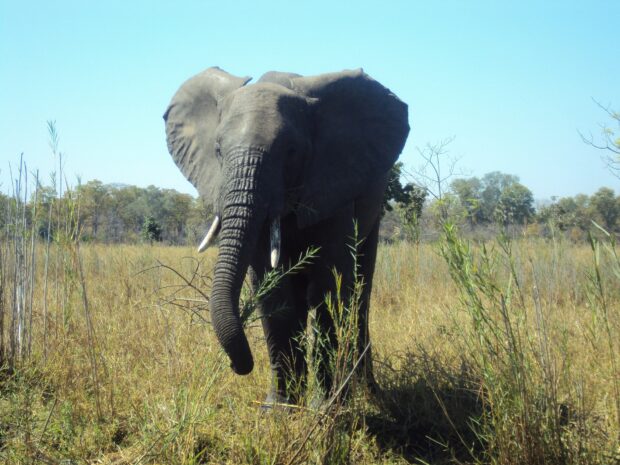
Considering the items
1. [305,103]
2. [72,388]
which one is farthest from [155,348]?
[305,103]

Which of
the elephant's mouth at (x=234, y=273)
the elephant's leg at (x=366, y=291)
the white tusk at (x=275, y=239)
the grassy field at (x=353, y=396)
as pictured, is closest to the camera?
the grassy field at (x=353, y=396)

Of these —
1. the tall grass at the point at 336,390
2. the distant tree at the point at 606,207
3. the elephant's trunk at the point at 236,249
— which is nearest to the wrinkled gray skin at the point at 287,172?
the elephant's trunk at the point at 236,249

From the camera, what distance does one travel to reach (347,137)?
4.30 m

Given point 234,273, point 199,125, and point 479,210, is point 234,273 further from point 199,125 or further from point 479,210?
point 479,210

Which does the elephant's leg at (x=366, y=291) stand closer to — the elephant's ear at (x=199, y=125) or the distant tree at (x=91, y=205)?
the elephant's ear at (x=199, y=125)

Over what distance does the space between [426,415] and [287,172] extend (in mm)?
1884

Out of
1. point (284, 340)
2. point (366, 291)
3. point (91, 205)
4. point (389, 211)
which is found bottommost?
point (284, 340)

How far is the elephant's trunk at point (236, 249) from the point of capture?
3090 mm

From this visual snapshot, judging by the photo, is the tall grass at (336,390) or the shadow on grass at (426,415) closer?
the tall grass at (336,390)

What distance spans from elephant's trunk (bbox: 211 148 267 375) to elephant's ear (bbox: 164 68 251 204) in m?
0.61

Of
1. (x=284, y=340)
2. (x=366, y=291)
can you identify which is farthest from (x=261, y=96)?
(x=366, y=291)

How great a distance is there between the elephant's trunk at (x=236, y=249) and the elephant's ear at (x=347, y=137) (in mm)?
485

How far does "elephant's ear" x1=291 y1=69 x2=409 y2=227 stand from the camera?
13.2 ft

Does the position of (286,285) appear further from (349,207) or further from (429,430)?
(429,430)
